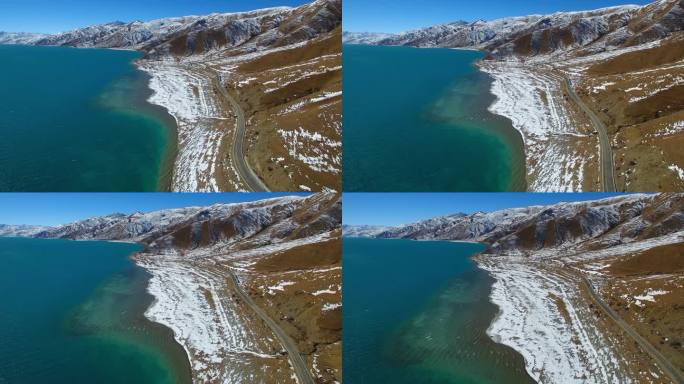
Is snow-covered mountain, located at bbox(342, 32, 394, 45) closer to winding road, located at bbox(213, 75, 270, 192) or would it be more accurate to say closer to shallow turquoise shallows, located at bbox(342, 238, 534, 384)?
winding road, located at bbox(213, 75, 270, 192)

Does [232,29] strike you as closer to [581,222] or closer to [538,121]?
[538,121]

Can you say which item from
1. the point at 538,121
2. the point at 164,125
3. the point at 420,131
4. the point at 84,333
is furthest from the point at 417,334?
the point at 84,333

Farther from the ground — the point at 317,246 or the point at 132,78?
the point at 132,78

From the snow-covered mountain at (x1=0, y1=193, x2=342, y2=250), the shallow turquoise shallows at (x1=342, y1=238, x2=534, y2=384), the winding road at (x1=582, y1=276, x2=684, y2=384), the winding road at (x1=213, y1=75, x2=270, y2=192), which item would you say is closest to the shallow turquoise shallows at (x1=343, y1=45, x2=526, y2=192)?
the snow-covered mountain at (x1=0, y1=193, x2=342, y2=250)

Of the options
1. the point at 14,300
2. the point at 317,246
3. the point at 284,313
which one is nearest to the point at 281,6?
the point at 317,246

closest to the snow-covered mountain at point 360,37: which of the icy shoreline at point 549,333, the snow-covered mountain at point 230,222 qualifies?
the snow-covered mountain at point 230,222

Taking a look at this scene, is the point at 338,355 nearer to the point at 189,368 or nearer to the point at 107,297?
the point at 189,368
